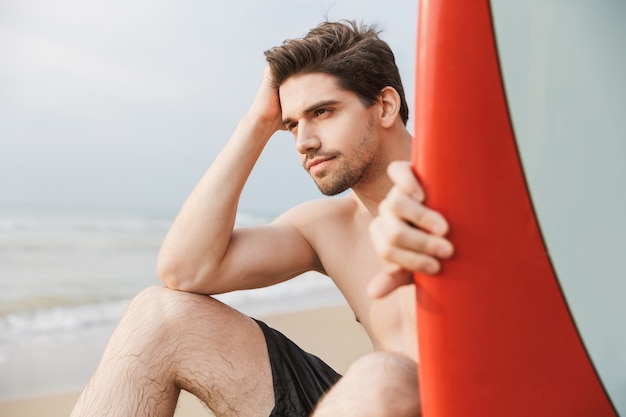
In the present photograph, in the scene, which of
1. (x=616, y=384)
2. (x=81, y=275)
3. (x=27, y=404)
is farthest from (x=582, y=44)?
(x=81, y=275)

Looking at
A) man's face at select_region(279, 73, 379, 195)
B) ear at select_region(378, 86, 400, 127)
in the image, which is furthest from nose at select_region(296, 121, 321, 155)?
ear at select_region(378, 86, 400, 127)

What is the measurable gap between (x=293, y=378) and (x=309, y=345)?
2754 mm

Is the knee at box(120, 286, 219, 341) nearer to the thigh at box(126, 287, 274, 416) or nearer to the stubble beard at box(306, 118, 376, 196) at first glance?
the thigh at box(126, 287, 274, 416)

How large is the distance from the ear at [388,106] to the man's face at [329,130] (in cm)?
5

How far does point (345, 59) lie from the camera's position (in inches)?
88.2

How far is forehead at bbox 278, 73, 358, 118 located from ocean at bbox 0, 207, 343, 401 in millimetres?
2364

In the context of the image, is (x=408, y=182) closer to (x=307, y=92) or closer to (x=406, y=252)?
(x=406, y=252)

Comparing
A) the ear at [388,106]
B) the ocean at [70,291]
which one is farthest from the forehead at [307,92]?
the ocean at [70,291]

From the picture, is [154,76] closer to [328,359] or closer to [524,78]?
[328,359]

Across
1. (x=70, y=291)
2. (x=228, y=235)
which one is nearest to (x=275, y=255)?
(x=228, y=235)

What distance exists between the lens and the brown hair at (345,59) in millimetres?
2168

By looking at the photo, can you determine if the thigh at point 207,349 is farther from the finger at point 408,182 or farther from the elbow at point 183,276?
the finger at point 408,182

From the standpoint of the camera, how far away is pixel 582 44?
1163mm

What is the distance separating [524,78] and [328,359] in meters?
3.45
